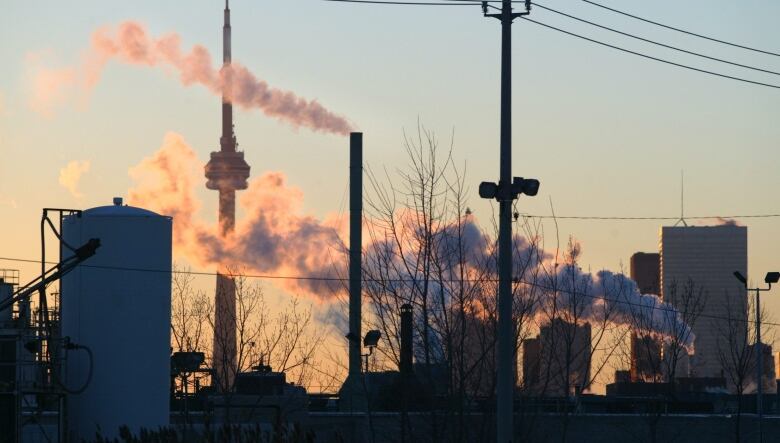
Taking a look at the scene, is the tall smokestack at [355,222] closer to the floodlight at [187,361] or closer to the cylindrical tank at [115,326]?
the floodlight at [187,361]

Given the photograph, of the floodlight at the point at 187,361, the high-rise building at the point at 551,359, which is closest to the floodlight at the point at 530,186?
the high-rise building at the point at 551,359

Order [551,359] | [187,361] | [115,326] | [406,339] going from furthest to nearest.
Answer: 1. [187,361]
2. [406,339]
3. [551,359]
4. [115,326]

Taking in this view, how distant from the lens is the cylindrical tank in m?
38.8

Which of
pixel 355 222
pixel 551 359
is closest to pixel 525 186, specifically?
pixel 551 359

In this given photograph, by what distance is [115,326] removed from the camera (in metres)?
38.8

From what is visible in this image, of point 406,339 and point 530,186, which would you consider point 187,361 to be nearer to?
point 406,339

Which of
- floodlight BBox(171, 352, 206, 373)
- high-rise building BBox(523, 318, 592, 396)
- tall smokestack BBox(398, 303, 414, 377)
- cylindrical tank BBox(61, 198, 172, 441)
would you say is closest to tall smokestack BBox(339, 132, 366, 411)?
high-rise building BBox(523, 318, 592, 396)

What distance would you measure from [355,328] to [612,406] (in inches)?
706

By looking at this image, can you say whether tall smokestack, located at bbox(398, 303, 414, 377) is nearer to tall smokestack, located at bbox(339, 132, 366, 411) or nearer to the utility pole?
the utility pole

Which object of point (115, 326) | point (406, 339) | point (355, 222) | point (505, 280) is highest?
point (355, 222)

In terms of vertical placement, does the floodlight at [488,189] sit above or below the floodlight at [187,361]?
above

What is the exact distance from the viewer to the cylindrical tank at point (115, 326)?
38.8 metres

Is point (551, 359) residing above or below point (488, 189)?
below

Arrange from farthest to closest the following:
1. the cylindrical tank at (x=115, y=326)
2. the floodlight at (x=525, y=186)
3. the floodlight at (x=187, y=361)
Answer: the floodlight at (x=187, y=361), the cylindrical tank at (x=115, y=326), the floodlight at (x=525, y=186)
